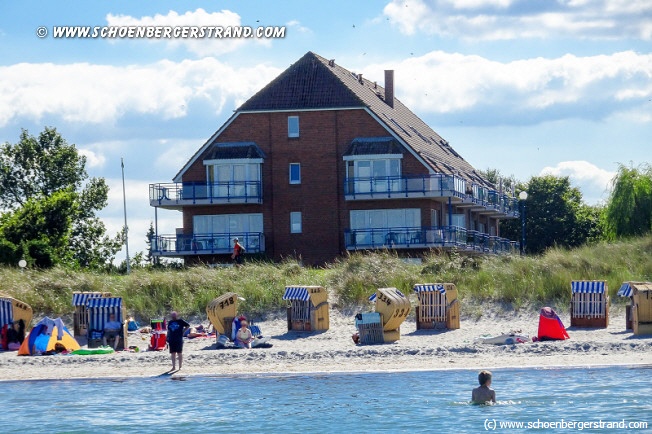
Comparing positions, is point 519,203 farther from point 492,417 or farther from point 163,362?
point 492,417

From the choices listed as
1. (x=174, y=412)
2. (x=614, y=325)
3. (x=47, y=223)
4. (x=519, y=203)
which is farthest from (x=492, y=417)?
(x=519, y=203)

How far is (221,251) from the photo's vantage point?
61.2 meters

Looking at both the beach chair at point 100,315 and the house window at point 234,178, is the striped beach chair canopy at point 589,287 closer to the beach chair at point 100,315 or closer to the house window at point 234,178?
the beach chair at point 100,315

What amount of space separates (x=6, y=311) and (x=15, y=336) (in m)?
1.08

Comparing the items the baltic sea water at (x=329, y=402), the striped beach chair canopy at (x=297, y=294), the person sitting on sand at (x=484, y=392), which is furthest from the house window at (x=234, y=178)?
the person sitting on sand at (x=484, y=392)

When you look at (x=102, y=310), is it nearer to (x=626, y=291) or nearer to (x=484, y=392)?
(x=484, y=392)

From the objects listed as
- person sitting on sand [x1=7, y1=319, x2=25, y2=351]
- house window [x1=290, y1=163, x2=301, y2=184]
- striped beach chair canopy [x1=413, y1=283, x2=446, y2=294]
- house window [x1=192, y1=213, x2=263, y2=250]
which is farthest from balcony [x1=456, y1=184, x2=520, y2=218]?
person sitting on sand [x1=7, y1=319, x2=25, y2=351]

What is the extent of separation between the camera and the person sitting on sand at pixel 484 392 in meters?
22.9

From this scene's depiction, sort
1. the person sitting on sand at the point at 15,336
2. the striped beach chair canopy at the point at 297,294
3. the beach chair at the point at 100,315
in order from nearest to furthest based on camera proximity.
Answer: the beach chair at the point at 100,315
the person sitting on sand at the point at 15,336
the striped beach chair canopy at the point at 297,294

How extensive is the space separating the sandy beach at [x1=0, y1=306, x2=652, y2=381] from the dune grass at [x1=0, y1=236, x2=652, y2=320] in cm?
314

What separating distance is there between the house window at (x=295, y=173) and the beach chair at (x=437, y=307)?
1148 inches

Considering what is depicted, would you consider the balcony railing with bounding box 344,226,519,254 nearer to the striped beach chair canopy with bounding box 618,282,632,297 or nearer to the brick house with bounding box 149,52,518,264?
the brick house with bounding box 149,52,518,264

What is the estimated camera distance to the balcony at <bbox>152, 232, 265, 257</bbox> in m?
61.2

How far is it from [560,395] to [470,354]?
5.19 m
